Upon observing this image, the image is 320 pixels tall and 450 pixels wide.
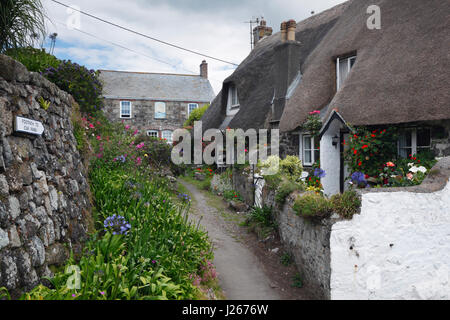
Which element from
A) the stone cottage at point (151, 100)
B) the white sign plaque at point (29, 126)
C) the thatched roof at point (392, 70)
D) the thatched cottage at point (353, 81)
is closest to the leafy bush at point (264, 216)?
the thatched cottage at point (353, 81)

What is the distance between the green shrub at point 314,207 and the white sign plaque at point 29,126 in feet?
12.3

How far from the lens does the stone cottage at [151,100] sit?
2473cm

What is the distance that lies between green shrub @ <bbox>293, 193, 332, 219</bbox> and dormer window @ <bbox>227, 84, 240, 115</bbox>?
1143cm

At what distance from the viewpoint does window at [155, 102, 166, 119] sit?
2536cm

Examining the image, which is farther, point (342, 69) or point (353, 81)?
point (342, 69)

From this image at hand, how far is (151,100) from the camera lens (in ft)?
82.6

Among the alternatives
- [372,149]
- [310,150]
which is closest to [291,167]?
[372,149]

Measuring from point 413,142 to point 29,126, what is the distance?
791 cm

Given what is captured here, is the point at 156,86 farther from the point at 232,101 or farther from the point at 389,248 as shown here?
the point at 389,248

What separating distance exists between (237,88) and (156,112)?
445 inches

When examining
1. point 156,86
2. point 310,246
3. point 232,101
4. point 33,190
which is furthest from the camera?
point 156,86

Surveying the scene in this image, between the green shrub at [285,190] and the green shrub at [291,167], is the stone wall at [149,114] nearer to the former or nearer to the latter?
the green shrub at [291,167]

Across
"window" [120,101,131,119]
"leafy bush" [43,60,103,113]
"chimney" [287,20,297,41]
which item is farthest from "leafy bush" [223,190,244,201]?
"window" [120,101,131,119]

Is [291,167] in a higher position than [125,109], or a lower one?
lower
